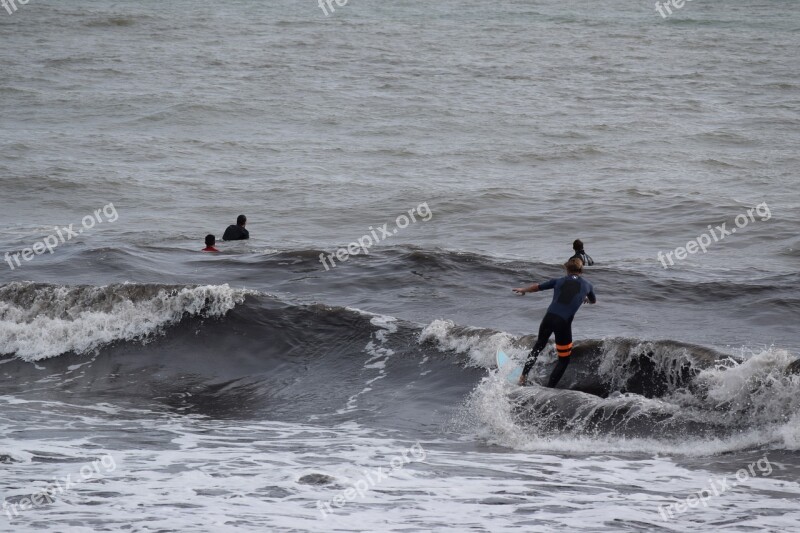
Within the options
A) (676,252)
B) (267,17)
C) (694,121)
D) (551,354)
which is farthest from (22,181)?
(267,17)

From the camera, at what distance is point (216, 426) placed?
39.0 ft

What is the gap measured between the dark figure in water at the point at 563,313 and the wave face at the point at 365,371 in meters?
0.44

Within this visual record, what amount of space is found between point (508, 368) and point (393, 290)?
15.9 ft

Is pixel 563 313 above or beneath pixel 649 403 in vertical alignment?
above

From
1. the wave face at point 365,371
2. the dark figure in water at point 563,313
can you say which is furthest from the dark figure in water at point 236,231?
the dark figure in water at point 563,313

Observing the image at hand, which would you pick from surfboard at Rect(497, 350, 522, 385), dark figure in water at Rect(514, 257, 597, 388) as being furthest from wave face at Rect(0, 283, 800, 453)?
dark figure in water at Rect(514, 257, 597, 388)

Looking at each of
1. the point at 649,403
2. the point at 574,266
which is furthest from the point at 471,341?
the point at 649,403

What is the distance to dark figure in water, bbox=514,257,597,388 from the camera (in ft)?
40.0

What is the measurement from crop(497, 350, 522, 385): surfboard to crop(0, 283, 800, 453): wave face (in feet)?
0.66

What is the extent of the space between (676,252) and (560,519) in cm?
1320

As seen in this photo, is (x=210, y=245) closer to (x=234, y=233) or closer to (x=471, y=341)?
(x=234, y=233)

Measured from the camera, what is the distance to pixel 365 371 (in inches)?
558

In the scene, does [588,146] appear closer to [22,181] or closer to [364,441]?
[22,181]

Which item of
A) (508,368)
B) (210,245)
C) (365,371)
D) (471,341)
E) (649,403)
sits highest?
(210,245)
